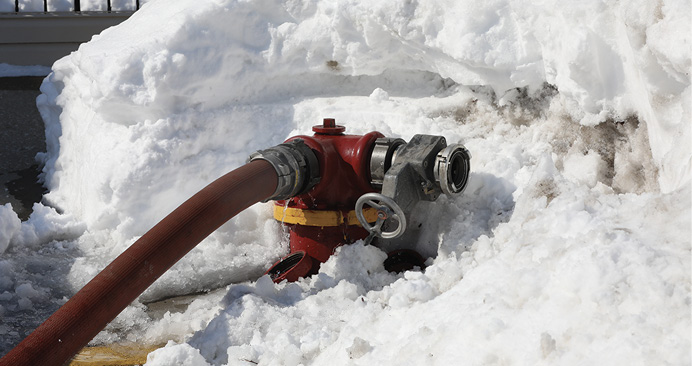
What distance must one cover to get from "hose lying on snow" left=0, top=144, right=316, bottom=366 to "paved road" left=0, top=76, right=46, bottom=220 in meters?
1.37

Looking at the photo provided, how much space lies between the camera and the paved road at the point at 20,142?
312 centimetres

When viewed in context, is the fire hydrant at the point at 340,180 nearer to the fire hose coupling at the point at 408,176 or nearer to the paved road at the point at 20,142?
the fire hose coupling at the point at 408,176

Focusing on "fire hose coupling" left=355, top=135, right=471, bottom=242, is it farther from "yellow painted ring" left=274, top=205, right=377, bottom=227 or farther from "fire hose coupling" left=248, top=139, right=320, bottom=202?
"fire hose coupling" left=248, top=139, right=320, bottom=202

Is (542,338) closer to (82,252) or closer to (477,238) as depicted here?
(477,238)

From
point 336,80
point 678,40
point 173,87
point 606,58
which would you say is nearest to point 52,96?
point 173,87

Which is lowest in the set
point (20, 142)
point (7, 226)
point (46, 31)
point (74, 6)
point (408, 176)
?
point (7, 226)

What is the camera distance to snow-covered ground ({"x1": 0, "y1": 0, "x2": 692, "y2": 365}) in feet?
4.37

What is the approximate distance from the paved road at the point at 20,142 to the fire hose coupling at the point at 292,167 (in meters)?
1.38

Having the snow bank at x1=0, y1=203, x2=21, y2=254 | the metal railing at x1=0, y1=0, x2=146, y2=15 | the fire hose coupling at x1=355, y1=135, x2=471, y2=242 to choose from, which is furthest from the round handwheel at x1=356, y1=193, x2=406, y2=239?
the metal railing at x1=0, y1=0, x2=146, y2=15

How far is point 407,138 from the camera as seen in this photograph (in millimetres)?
2389

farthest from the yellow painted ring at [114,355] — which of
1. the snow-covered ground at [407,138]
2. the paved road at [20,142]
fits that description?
the paved road at [20,142]

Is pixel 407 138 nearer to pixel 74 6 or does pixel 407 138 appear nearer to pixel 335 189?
pixel 335 189

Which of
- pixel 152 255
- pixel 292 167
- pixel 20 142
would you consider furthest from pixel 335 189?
pixel 20 142

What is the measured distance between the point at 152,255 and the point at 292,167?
0.52 meters
